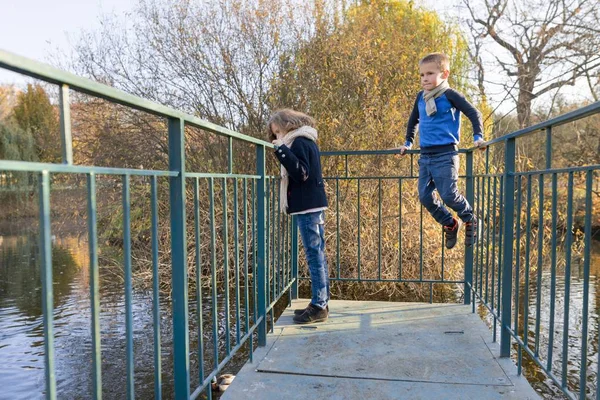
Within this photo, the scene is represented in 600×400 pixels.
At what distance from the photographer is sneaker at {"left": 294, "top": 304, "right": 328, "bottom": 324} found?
3.20 metres

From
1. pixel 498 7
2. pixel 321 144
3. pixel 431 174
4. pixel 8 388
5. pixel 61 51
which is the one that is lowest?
pixel 8 388

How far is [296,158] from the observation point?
273cm

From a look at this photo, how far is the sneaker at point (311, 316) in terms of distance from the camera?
3.20 meters

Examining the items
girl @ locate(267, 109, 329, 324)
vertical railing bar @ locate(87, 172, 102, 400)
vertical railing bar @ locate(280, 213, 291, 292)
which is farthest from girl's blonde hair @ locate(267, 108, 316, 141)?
vertical railing bar @ locate(87, 172, 102, 400)

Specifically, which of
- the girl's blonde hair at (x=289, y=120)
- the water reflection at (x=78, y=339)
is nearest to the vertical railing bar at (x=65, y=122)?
the girl's blonde hair at (x=289, y=120)

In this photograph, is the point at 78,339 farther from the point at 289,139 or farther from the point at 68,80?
the point at 68,80

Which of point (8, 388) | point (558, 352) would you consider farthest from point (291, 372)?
point (558, 352)

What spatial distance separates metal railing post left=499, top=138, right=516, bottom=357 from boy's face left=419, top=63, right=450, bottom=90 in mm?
1057

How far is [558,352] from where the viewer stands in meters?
5.23

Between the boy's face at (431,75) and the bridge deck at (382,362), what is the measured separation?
1600 millimetres

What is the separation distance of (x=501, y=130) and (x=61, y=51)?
856cm

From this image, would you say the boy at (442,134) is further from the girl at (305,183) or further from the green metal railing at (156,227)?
the green metal railing at (156,227)

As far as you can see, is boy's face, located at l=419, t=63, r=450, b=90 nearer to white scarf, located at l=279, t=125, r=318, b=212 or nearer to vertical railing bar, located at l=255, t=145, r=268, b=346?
white scarf, located at l=279, t=125, r=318, b=212

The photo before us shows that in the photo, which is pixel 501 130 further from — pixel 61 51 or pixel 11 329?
pixel 11 329
